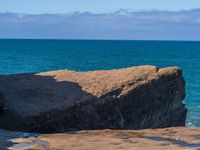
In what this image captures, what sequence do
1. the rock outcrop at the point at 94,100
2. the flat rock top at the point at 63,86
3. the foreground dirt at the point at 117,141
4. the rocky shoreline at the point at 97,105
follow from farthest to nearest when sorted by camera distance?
the flat rock top at the point at 63,86 < the rock outcrop at the point at 94,100 < the rocky shoreline at the point at 97,105 < the foreground dirt at the point at 117,141

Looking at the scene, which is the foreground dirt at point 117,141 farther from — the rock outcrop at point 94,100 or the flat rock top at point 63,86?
the flat rock top at point 63,86

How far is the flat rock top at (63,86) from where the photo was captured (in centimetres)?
2084

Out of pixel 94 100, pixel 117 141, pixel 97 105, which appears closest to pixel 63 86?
pixel 94 100

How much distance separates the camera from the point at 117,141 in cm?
1541

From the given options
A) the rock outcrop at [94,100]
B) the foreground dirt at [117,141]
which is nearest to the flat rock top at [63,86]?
the rock outcrop at [94,100]

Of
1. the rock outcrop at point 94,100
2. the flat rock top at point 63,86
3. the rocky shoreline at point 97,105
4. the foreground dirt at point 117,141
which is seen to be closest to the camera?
the foreground dirt at point 117,141

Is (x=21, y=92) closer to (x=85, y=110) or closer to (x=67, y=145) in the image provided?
(x=85, y=110)

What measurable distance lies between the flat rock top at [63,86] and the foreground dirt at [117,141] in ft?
13.2

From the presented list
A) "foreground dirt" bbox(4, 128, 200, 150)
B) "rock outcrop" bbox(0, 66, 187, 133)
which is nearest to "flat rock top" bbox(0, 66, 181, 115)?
"rock outcrop" bbox(0, 66, 187, 133)

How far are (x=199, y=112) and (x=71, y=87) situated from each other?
2008 cm

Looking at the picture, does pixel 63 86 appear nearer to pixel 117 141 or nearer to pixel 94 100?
pixel 94 100

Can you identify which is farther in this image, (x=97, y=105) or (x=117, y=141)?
(x=97, y=105)

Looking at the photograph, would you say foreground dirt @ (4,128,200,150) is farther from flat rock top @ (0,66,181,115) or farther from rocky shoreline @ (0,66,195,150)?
flat rock top @ (0,66,181,115)

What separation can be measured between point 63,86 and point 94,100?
213 centimetres
